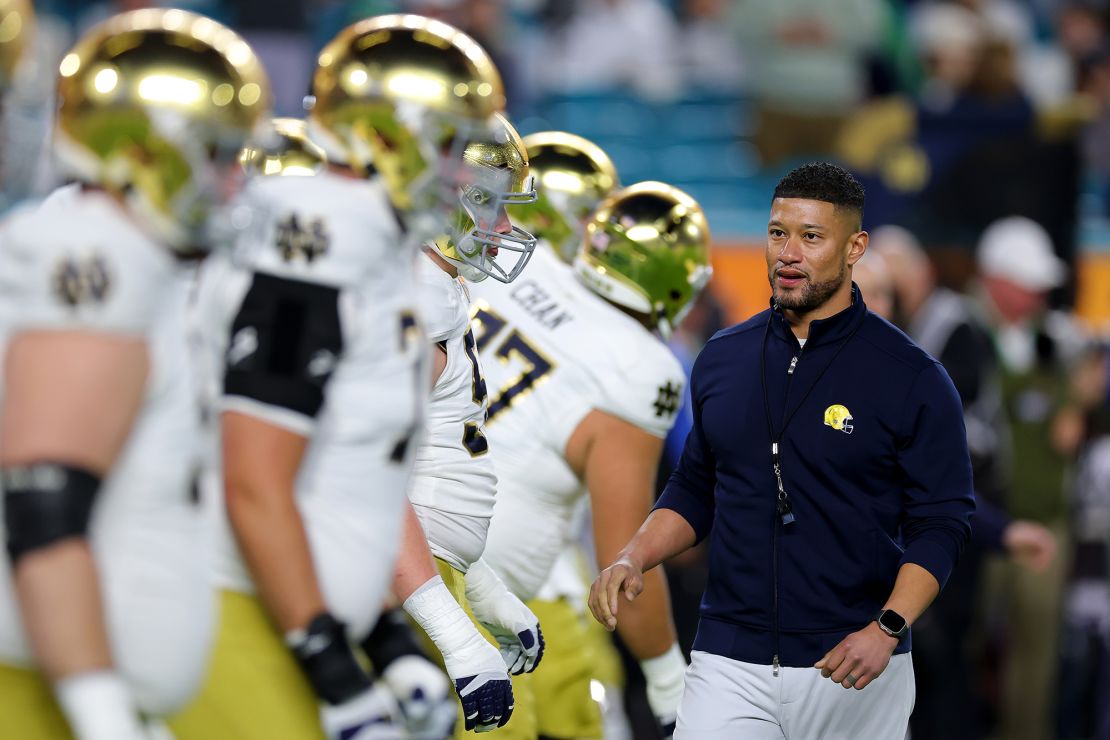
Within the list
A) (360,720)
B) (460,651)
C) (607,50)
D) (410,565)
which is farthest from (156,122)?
(607,50)

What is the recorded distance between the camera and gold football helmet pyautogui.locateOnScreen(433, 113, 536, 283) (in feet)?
13.4

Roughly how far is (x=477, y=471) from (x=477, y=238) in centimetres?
55

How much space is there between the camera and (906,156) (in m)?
10.6

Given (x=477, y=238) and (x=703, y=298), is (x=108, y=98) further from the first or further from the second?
(x=703, y=298)

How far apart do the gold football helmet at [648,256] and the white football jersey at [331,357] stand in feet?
6.51

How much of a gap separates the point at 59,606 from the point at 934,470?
227 centimetres

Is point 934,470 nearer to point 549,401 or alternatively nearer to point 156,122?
point 549,401

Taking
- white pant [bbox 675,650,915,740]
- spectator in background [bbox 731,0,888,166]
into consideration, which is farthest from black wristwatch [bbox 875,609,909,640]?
spectator in background [bbox 731,0,888,166]

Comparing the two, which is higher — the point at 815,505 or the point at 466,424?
the point at 466,424

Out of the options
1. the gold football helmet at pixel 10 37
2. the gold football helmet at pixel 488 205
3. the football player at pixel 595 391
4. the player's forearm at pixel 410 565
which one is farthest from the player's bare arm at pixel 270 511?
the football player at pixel 595 391

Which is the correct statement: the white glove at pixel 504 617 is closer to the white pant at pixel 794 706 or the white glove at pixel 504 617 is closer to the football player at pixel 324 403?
the white pant at pixel 794 706

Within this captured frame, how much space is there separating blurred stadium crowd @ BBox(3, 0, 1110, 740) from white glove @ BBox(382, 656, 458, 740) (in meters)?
3.27

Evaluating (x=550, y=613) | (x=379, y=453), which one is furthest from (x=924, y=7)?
(x=379, y=453)

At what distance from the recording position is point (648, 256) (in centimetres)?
499
